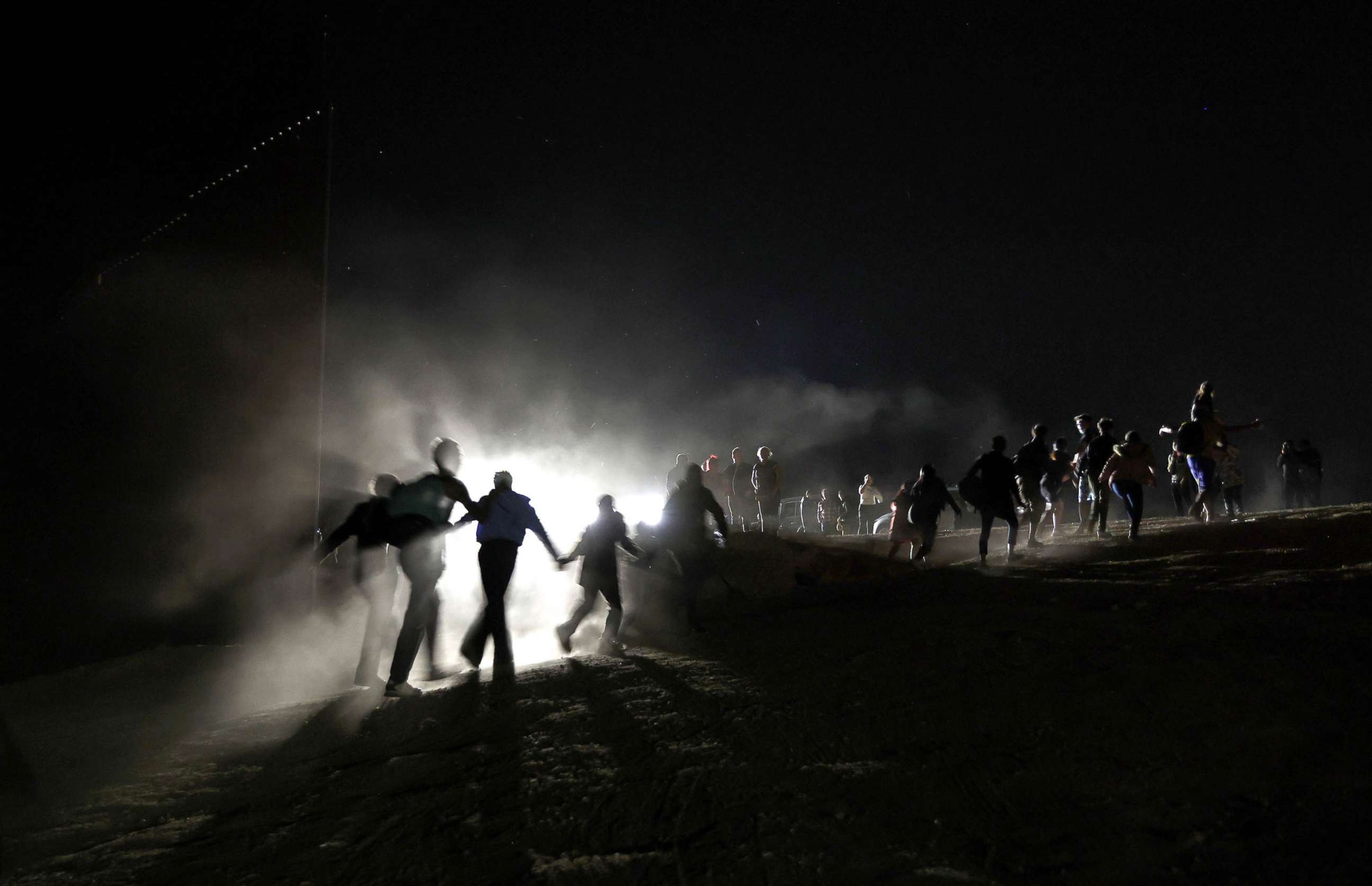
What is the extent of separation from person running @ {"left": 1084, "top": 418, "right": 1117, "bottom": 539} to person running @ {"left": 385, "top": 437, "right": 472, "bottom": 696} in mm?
8094

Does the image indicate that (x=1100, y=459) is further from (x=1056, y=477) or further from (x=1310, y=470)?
(x=1310, y=470)

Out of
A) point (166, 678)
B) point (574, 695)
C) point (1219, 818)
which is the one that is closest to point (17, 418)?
point (166, 678)

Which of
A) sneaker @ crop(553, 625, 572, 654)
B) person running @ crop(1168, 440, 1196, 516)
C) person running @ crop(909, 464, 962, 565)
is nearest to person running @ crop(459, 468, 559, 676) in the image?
sneaker @ crop(553, 625, 572, 654)

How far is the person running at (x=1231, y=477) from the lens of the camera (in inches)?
441

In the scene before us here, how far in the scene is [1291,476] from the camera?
47.6 feet

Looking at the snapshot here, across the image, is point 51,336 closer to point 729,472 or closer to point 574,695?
point 574,695

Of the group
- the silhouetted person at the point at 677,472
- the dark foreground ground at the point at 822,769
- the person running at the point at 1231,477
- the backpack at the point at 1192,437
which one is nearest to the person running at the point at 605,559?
the dark foreground ground at the point at 822,769

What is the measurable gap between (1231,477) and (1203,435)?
2010 millimetres

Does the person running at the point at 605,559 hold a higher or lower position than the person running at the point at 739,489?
lower

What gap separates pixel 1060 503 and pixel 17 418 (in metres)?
14.6

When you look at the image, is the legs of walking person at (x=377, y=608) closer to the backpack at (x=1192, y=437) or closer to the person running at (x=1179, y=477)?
the backpack at (x=1192, y=437)

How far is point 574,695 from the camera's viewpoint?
17.0 ft

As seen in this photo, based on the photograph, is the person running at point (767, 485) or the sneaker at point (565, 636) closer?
the sneaker at point (565, 636)

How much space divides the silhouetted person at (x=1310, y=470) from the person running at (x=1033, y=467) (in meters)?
7.70
